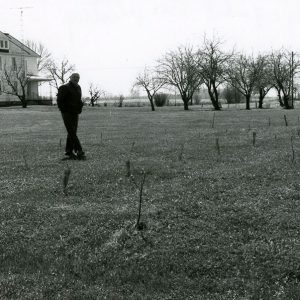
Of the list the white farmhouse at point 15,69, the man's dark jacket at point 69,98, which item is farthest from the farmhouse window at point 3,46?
the man's dark jacket at point 69,98

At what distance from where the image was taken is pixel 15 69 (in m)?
71.9

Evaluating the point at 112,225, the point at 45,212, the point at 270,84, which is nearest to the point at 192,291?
the point at 112,225

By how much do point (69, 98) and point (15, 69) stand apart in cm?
6271

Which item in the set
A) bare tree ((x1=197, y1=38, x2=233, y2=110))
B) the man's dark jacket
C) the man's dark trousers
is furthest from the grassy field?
bare tree ((x1=197, y1=38, x2=233, y2=110))

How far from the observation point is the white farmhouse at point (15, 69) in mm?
71250

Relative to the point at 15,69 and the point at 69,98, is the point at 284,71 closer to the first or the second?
the point at 15,69

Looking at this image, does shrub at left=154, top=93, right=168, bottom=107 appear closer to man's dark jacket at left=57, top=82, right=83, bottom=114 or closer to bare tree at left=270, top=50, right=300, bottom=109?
bare tree at left=270, top=50, right=300, bottom=109

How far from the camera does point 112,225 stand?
6895 mm

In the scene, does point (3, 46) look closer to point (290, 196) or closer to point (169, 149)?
point (169, 149)

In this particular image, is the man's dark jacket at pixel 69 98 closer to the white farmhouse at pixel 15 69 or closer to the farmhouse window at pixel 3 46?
the white farmhouse at pixel 15 69

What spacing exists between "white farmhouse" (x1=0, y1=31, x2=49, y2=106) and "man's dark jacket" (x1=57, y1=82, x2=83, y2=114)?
190 ft

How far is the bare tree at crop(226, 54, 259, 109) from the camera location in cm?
7475

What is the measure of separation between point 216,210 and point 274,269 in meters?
2.01

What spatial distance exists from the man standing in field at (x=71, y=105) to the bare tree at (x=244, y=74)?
62236mm
